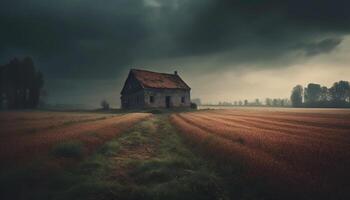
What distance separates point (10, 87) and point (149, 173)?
71.5 metres

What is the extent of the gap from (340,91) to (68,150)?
12728 cm

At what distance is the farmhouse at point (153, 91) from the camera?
3994 cm

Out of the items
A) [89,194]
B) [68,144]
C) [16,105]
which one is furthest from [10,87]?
[89,194]

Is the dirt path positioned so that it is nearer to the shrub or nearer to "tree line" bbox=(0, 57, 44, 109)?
the shrub

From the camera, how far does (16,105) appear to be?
5450cm

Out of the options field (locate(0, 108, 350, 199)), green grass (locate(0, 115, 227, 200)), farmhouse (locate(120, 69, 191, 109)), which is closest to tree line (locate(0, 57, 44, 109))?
farmhouse (locate(120, 69, 191, 109))

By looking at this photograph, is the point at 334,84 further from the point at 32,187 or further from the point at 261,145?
the point at 32,187

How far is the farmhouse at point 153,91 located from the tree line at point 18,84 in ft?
108

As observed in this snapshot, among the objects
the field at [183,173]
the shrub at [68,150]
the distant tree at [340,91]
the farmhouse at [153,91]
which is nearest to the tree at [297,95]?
the distant tree at [340,91]

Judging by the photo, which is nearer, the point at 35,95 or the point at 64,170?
the point at 64,170

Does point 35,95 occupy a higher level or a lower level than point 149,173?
higher

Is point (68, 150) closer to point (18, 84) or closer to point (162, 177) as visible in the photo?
point (162, 177)

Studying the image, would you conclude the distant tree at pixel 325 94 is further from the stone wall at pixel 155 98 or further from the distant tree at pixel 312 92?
the stone wall at pixel 155 98

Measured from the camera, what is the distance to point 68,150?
650 cm
